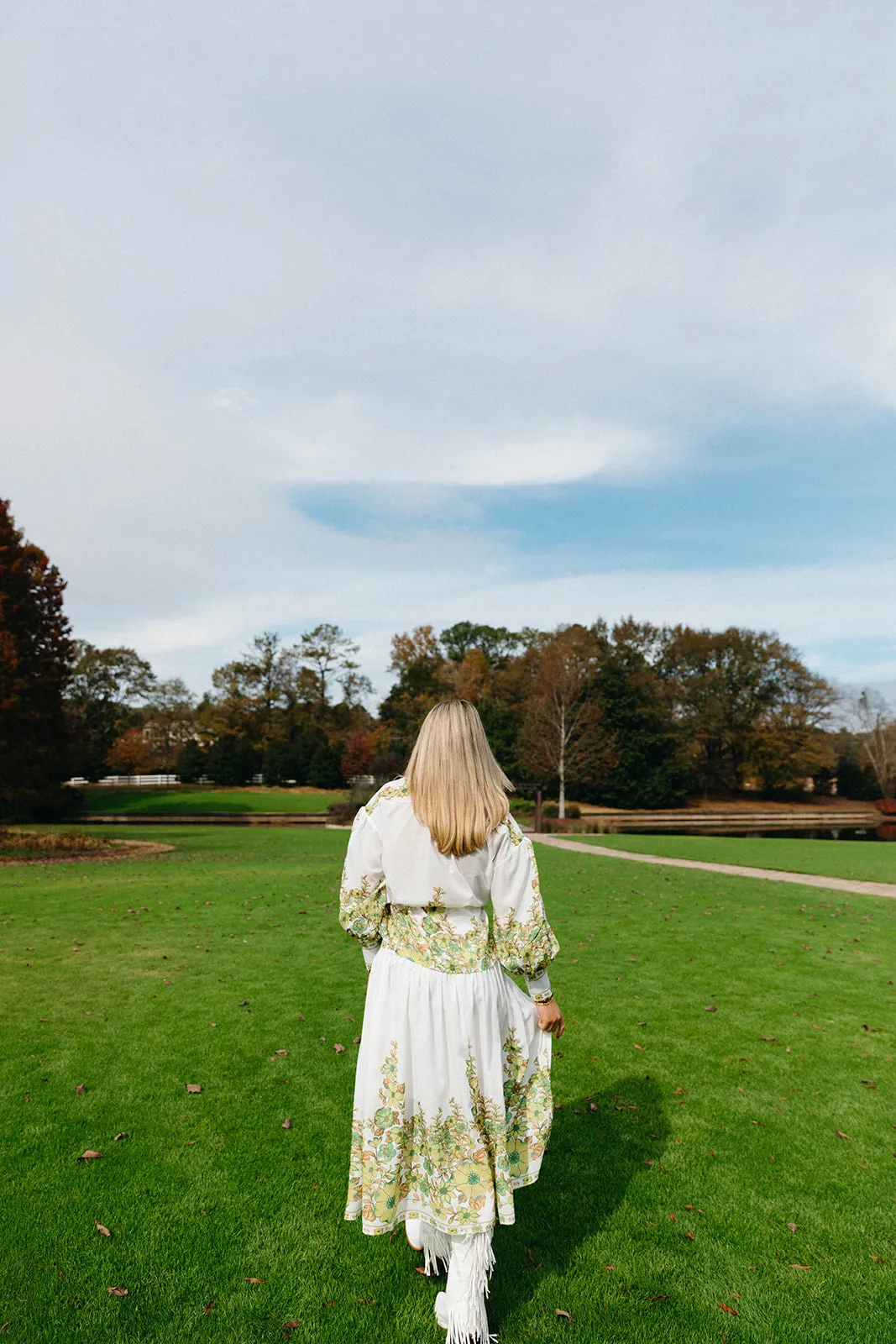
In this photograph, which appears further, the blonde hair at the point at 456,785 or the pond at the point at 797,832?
the pond at the point at 797,832

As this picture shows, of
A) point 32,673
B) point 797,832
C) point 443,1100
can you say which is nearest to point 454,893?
point 443,1100

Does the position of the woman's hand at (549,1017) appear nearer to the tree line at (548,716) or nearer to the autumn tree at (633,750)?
the tree line at (548,716)

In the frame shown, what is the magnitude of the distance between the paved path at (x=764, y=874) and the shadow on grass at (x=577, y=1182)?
10.5m

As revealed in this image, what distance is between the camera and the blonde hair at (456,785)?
262 centimetres

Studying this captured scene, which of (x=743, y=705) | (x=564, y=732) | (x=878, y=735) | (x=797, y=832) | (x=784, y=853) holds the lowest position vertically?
(x=797, y=832)

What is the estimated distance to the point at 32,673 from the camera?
27.1m

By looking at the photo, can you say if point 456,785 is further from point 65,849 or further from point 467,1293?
point 65,849

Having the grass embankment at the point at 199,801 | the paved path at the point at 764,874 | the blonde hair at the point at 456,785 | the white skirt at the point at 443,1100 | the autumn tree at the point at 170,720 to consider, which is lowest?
the grass embankment at the point at 199,801

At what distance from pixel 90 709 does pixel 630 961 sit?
186ft

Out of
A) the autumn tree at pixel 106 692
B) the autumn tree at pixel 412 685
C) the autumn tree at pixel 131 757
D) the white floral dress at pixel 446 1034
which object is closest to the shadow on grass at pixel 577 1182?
the white floral dress at pixel 446 1034

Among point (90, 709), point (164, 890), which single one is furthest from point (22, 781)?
point (90, 709)

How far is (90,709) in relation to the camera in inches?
2245

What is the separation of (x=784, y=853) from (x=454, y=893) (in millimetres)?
20120

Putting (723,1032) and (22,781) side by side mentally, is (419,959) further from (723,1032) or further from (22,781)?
(22,781)
